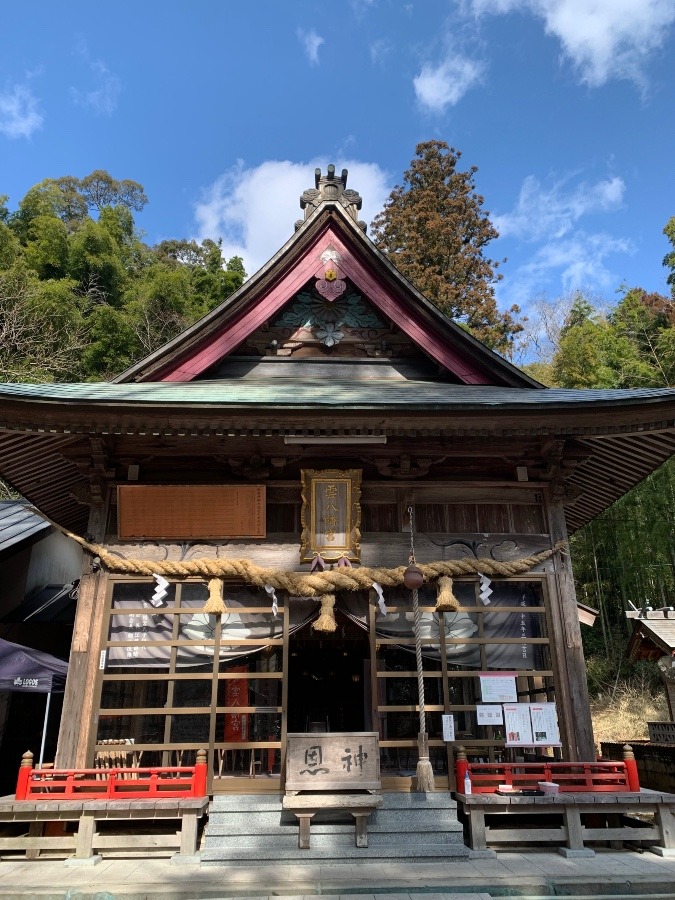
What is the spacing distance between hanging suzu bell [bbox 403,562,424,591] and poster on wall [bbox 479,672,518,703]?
144 centimetres

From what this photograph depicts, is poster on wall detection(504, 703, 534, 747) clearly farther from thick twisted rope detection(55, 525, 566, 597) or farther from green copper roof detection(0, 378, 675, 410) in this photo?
green copper roof detection(0, 378, 675, 410)

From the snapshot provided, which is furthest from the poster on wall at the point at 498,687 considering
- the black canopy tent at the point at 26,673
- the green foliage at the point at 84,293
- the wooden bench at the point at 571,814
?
the green foliage at the point at 84,293

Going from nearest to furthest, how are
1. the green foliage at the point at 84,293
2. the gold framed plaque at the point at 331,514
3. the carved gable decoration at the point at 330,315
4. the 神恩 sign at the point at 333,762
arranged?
the 神恩 sign at the point at 333,762, the gold framed plaque at the point at 331,514, the carved gable decoration at the point at 330,315, the green foliage at the point at 84,293

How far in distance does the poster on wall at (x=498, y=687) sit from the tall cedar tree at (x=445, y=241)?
73.8ft

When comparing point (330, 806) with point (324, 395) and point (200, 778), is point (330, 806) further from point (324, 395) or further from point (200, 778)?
point (324, 395)

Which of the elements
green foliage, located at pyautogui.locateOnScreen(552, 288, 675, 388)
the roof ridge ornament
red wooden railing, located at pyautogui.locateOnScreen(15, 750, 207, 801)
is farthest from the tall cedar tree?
red wooden railing, located at pyautogui.locateOnScreen(15, 750, 207, 801)

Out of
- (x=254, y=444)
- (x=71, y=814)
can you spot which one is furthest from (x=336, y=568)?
(x=71, y=814)

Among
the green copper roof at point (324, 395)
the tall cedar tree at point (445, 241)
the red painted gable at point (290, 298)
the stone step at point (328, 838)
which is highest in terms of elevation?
the tall cedar tree at point (445, 241)

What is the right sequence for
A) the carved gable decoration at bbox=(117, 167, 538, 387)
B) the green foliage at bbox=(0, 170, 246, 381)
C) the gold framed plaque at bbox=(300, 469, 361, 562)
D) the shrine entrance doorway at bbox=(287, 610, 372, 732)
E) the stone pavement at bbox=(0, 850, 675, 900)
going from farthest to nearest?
the green foliage at bbox=(0, 170, 246, 381), the shrine entrance doorway at bbox=(287, 610, 372, 732), the carved gable decoration at bbox=(117, 167, 538, 387), the gold framed plaque at bbox=(300, 469, 361, 562), the stone pavement at bbox=(0, 850, 675, 900)

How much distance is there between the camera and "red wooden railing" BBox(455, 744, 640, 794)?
6793 mm

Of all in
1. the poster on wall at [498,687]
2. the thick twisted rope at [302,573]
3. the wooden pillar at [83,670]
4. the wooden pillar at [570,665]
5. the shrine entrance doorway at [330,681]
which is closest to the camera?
the wooden pillar at [83,670]

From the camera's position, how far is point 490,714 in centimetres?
738

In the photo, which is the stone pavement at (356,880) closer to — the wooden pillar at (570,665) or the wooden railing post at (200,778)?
the wooden railing post at (200,778)

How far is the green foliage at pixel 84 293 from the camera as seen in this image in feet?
77.2
